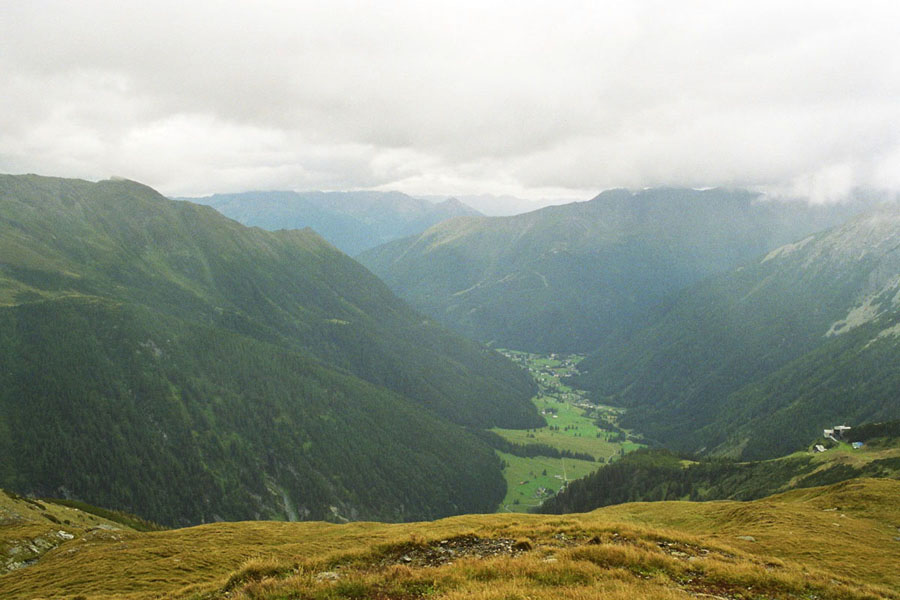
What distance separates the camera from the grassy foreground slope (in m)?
20.3

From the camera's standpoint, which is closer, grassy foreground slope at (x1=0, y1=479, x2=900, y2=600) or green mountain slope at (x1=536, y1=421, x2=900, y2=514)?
grassy foreground slope at (x1=0, y1=479, x2=900, y2=600)

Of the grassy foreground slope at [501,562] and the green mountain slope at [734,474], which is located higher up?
the grassy foreground slope at [501,562]

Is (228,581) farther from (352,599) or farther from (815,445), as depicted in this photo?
(815,445)

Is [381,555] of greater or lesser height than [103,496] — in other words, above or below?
above

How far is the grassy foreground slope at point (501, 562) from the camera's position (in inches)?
799

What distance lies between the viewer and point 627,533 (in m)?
31.7

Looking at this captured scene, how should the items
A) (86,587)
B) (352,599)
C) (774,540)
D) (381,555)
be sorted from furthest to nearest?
1. (774,540)
2. (86,587)
3. (381,555)
4. (352,599)

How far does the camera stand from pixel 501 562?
74.2 ft

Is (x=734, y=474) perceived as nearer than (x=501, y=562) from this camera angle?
No

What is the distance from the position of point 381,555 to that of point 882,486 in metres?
66.9

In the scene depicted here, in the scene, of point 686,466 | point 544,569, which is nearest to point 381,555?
point 544,569

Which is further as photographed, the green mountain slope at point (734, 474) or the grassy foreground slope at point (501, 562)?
the green mountain slope at point (734, 474)

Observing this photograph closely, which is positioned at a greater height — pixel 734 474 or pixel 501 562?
pixel 501 562

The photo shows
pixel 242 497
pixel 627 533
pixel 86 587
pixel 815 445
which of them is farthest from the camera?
pixel 242 497
